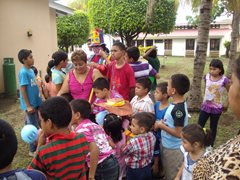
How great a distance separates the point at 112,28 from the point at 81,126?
14174 millimetres

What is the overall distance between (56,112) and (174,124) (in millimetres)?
1479

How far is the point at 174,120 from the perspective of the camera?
112 inches

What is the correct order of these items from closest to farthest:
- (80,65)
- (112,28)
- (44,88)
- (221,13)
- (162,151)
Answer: (162,151) < (80,65) < (44,88) < (112,28) < (221,13)

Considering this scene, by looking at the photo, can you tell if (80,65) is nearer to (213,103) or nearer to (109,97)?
(109,97)

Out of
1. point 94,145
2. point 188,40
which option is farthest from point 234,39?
point 188,40

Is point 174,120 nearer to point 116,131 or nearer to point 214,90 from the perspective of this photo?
point 116,131

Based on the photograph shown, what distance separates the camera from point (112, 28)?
626 inches

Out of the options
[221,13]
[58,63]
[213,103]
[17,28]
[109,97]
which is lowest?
A: [213,103]

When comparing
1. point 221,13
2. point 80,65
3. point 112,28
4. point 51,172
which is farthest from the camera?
point 221,13

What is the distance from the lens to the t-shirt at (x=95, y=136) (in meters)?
2.32

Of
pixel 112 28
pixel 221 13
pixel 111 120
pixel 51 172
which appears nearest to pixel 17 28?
pixel 112 28

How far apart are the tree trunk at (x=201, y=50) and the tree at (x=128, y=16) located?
8504mm

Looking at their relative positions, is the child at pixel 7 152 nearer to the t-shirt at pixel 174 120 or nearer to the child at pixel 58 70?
the t-shirt at pixel 174 120

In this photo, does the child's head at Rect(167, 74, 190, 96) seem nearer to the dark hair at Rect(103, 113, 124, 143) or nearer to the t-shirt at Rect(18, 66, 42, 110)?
the dark hair at Rect(103, 113, 124, 143)
